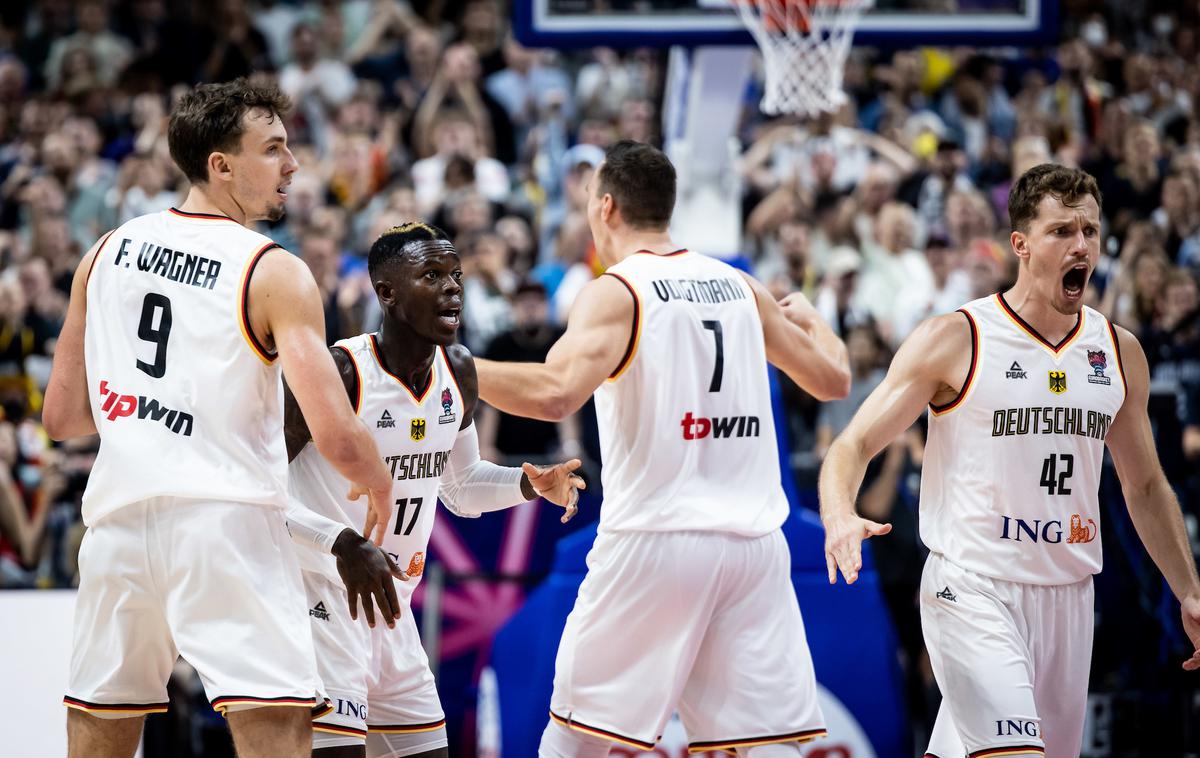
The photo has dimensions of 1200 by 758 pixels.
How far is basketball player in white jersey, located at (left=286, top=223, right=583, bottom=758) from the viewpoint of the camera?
16.5 ft

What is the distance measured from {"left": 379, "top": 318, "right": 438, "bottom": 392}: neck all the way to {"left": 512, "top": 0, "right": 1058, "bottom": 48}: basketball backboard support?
3.41m

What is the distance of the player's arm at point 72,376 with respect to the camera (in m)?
4.59

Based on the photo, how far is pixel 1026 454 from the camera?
5.22 meters

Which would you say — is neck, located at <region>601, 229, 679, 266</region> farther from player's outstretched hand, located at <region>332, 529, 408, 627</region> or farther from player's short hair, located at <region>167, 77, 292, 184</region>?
player's outstretched hand, located at <region>332, 529, 408, 627</region>

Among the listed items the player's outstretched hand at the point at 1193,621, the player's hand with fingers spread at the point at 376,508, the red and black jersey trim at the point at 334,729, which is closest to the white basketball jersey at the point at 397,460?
the player's hand with fingers spread at the point at 376,508

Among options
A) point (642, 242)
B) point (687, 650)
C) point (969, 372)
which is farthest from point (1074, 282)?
point (687, 650)

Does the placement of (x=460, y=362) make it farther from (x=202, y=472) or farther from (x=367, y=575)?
(x=202, y=472)

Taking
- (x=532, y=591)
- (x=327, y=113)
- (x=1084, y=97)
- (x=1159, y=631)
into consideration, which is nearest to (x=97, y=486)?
(x=532, y=591)

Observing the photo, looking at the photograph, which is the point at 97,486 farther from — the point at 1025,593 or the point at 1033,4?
the point at 1033,4

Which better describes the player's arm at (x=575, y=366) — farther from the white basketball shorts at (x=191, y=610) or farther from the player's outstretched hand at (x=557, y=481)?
the white basketball shorts at (x=191, y=610)

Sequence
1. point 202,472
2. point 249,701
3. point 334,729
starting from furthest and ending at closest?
point 334,729
point 202,472
point 249,701

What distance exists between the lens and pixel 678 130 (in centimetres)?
864

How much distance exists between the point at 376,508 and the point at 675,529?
1.20m

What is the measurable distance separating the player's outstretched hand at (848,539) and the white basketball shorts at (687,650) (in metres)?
0.54
